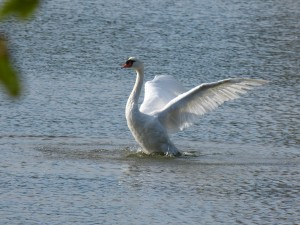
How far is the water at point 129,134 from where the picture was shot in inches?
276

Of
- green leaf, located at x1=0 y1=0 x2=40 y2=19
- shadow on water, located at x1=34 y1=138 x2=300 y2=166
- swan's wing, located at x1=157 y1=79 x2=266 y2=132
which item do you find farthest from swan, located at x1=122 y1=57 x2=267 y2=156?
green leaf, located at x1=0 y1=0 x2=40 y2=19

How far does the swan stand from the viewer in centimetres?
940

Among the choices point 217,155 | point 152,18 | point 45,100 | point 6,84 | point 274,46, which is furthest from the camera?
point 152,18

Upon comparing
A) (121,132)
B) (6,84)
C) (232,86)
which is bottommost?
(121,132)

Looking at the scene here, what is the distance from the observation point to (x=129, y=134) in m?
10.5

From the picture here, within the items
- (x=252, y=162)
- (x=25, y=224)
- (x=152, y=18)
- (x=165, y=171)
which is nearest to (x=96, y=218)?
(x=25, y=224)

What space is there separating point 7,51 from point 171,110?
8.70 m

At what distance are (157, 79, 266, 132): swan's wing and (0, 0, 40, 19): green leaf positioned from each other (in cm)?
842

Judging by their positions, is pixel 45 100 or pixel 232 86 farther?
pixel 45 100

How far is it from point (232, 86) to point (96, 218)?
3.52 m

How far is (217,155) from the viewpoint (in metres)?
9.35

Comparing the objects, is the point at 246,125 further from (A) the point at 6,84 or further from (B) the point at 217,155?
(A) the point at 6,84

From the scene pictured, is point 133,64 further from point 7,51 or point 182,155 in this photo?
point 7,51

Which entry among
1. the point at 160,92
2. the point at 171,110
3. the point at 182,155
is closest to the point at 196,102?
the point at 171,110
